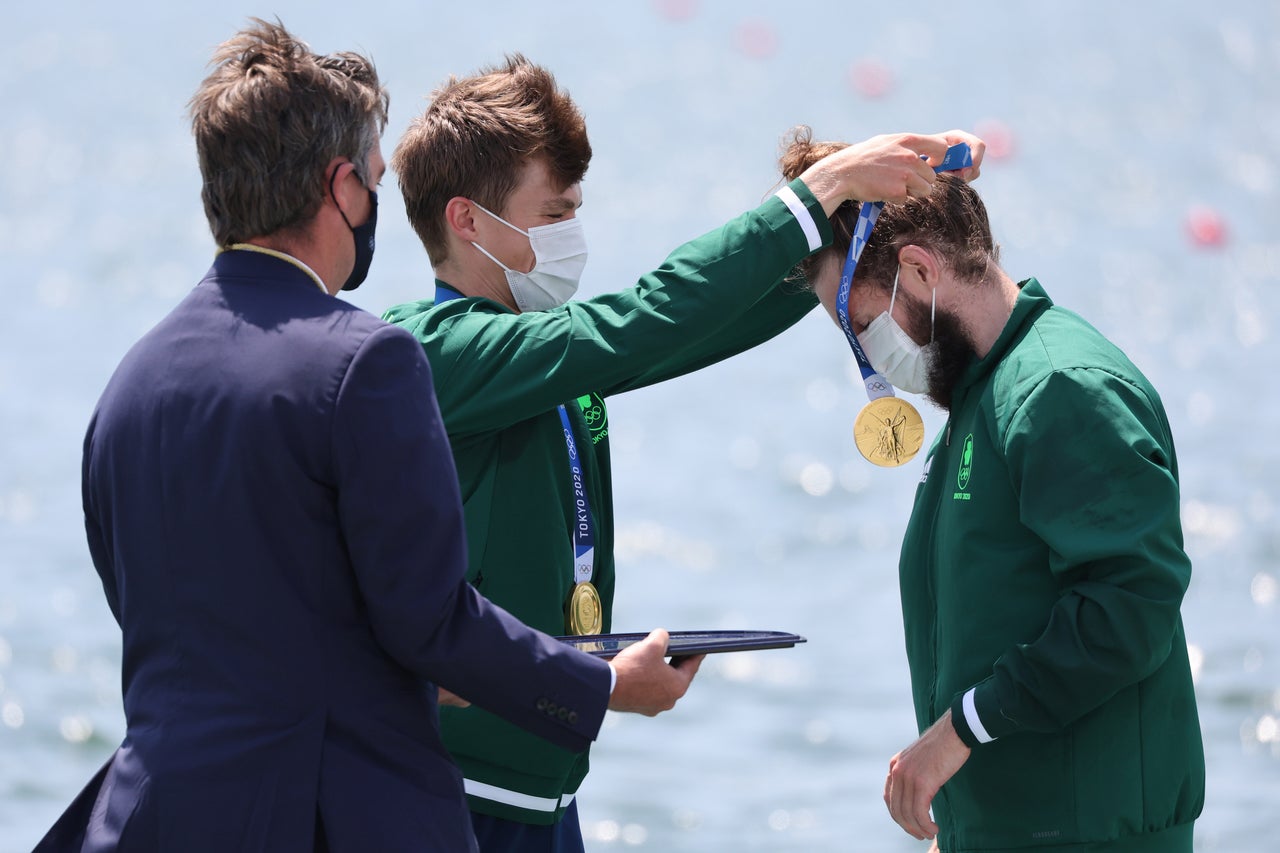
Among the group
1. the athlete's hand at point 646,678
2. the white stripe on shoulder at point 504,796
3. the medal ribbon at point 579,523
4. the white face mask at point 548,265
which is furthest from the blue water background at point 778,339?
the athlete's hand at point 646,678

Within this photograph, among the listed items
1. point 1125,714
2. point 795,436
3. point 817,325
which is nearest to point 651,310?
point 1125,714

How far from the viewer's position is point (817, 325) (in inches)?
586

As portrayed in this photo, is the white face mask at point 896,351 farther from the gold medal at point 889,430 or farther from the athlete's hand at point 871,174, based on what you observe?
the athlete's hand at point 871,174

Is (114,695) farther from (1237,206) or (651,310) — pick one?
(1237,206)

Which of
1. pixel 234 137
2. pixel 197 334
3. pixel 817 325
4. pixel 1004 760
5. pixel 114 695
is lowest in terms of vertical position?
pixel 114 695

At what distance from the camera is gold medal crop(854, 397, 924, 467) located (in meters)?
3.31

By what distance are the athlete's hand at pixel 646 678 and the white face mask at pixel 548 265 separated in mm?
1011

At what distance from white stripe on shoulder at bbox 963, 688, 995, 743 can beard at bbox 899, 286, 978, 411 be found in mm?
640

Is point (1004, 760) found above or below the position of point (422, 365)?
below

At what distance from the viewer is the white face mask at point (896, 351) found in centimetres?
318

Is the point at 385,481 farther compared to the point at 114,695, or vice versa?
the point at 114,695

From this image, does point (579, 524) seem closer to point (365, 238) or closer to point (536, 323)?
point (536, 323)

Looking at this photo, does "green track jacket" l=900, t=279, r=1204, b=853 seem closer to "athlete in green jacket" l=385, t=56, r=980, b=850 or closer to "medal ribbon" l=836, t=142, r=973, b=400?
"medal ribbon" l=836, t=142, r=973, b=400

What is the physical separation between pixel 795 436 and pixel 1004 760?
10.5 metres
